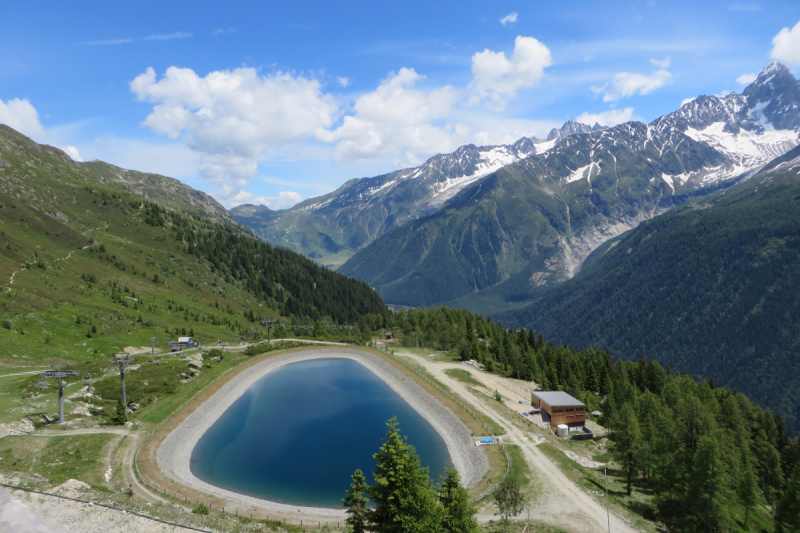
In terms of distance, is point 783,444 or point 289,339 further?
point 289,339

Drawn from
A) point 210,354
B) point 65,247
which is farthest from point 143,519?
point 65,247

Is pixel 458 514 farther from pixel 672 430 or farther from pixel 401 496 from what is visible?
pixel 672 430

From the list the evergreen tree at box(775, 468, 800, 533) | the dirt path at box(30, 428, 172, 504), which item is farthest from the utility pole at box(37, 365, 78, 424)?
the evergreen tree at box(775, 468, 800, 533)

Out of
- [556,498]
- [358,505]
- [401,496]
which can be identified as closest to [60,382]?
[358,505]

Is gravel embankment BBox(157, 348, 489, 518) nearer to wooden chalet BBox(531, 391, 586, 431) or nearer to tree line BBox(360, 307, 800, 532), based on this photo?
wooden chalet BBox(531, 391, 586, 431)

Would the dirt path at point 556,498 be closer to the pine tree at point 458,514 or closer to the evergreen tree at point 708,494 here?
the evergreen tree at point 708,494

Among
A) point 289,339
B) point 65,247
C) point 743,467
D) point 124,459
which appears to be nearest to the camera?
point 124,459

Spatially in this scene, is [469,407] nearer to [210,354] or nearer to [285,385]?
[285,385]

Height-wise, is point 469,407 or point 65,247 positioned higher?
point 65,247
